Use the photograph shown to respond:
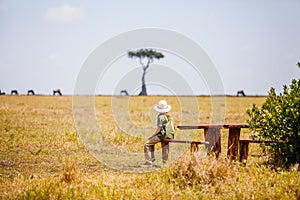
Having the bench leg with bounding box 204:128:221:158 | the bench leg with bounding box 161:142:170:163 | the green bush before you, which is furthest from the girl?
the green bush

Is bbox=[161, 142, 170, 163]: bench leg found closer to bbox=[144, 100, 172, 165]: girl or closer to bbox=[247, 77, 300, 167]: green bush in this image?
bbox=[144, 100, 172, 165]: girl

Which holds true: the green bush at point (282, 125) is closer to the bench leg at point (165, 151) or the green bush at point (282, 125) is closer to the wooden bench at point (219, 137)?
the wooden bench at point (219, 137)

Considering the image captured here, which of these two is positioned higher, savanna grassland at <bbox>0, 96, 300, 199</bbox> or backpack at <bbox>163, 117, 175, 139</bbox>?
backpack at <bbox>163, 117, 175, 139</bbox>

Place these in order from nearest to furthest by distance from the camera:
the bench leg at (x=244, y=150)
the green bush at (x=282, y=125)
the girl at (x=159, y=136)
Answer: the green bush at (x=282, y=125) → the bench leg at (x=244, y=150) → the girl at (x=159, y=136)

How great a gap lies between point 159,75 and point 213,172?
5133 millimetres

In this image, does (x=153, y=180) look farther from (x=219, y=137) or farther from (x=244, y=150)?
(x=244, y=150)

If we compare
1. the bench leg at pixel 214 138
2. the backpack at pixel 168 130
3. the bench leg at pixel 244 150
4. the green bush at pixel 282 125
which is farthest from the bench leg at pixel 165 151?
the green bush at pixel 282 125

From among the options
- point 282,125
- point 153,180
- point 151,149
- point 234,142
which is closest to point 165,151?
point 151,149

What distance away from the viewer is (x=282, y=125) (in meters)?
10.8

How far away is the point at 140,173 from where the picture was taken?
34.9ft

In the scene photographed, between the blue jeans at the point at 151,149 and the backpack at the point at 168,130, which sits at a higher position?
the backpack at the point at 168,130

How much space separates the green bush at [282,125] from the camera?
416 inches

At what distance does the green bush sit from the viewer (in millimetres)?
10570

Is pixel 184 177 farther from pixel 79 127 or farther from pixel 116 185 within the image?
pixel 79 127
